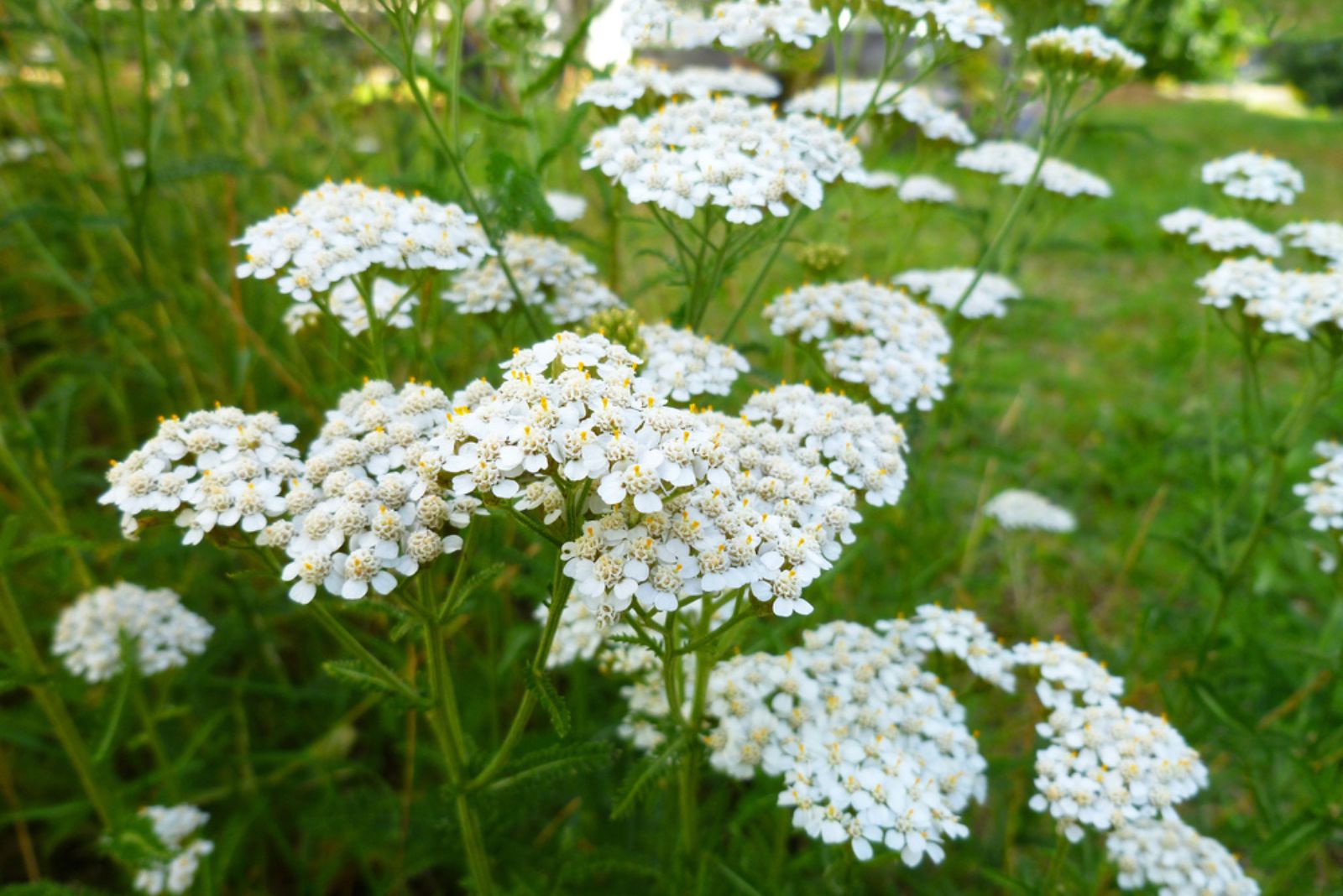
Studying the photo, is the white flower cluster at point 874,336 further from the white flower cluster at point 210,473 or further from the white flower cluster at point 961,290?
the white flower cluster at point 210,473

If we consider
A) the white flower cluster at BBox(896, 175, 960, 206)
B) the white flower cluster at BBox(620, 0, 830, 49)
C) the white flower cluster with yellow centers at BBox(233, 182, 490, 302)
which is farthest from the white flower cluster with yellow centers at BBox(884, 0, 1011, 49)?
the white flower cluster with yellow centers at BBox(233, 182, 490, 302)

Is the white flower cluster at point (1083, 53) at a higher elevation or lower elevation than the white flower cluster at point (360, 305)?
higher

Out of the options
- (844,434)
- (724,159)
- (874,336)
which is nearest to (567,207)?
(724,159)

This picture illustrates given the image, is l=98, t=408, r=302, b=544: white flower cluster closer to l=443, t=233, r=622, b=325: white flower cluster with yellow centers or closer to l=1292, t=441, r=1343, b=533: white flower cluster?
l=443, t=233, r=622, b=325: white flower cluster with yellow centers

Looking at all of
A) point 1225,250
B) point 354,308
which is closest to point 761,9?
point 354,308

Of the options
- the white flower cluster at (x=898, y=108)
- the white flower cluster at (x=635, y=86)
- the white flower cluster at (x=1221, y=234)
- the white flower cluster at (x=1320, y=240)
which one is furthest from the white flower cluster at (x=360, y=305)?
the white flower cluster at (x=1320, y=240)

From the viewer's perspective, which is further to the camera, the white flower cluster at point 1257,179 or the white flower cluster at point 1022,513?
the white flower cluster at point 1022,513

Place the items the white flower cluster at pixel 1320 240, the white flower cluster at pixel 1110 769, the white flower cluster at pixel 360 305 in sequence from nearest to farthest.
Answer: the white flower cluster at pixel 1110 769 → the white flower cluster at pixel 360 305 → the white flower cluster at pixel 1320 240
